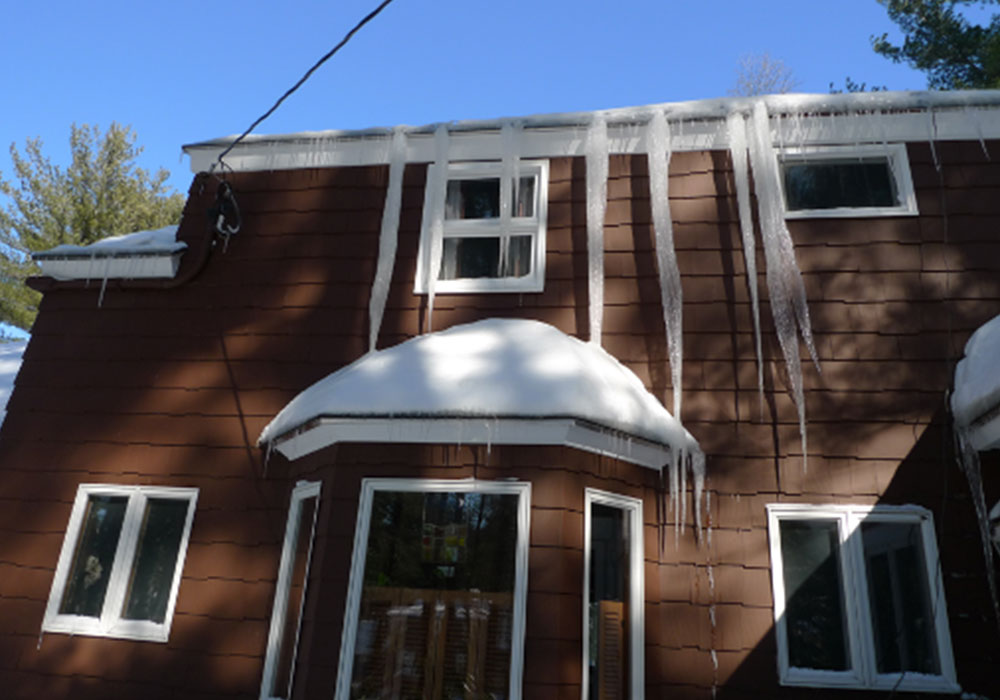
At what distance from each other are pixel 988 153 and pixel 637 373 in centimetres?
306

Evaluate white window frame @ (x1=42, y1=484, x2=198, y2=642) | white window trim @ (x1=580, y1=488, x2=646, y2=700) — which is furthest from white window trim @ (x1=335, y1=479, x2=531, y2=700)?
white window frame @ (x1=42, y1=484, x2=198, y2=642)

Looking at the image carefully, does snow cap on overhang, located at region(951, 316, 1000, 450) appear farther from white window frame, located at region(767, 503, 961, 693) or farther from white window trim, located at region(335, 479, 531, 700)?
white window trim, located at region(335, 479, 531, 700)

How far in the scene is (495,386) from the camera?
13.4 feet

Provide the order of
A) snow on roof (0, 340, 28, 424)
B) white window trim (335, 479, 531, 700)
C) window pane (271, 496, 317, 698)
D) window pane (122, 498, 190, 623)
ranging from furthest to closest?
1. snow on roof (0, 340, 28, 424)
2. window pane (122, 498, 190, 623)
3. window pane (271, 496, 317, 698)
4. white window trim (335, 479, 531, 700)

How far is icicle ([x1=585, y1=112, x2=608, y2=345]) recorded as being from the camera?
5191 mm

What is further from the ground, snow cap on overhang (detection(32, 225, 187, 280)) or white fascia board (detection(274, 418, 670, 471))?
snow cap on overhang (detection(32, 225, 187, 280))

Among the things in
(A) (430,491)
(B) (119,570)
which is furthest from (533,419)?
(B) (119,570)

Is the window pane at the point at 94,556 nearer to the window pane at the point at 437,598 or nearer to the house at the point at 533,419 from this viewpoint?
the house at the point at 533,419

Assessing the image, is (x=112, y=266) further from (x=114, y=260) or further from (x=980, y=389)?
(x=980, y=389)

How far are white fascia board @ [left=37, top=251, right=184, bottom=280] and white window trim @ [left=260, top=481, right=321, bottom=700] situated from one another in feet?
7.76

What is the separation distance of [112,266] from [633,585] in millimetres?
4865

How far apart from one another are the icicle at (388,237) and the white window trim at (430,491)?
1.46m

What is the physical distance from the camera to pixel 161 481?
520 cm

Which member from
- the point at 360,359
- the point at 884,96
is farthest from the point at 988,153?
the point at 360,359
